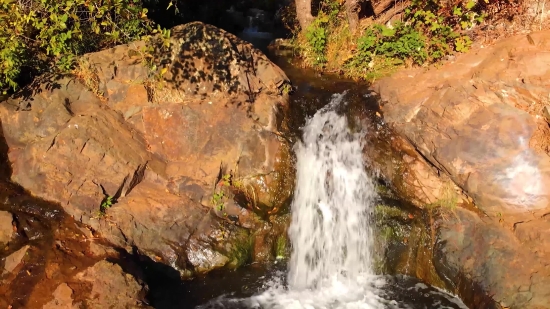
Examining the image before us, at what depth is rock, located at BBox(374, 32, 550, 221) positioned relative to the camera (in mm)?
5871

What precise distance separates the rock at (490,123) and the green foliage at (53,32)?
456 centimetres

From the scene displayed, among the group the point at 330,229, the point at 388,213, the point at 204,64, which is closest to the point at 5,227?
the point at 204,64

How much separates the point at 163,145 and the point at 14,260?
8.11ft

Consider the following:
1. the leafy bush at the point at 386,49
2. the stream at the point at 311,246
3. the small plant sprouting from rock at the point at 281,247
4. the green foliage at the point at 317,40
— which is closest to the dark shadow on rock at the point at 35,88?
the stream at the point at 311,246

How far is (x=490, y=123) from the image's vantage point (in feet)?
20.3

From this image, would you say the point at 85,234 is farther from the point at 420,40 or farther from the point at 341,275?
the point at 420,40

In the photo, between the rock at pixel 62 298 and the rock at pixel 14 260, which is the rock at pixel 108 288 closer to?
the rock at pixel 62 298

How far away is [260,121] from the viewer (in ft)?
22.4

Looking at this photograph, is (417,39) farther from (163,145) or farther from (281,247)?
(163,145)

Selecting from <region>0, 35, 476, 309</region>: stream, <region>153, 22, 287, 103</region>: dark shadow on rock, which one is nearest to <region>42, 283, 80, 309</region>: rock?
<region>0, 35, 476, 309</region>: stream

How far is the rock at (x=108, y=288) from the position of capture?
16.0 feet

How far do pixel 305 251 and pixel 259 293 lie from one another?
3.20 feet

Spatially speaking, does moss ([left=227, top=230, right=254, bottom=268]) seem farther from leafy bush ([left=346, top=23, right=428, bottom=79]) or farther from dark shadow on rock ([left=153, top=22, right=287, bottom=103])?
leafy bush ([left=346, top=23, right=428, bottom=79])

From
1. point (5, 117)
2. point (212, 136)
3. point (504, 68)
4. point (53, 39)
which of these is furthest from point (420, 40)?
point (5, 117)
